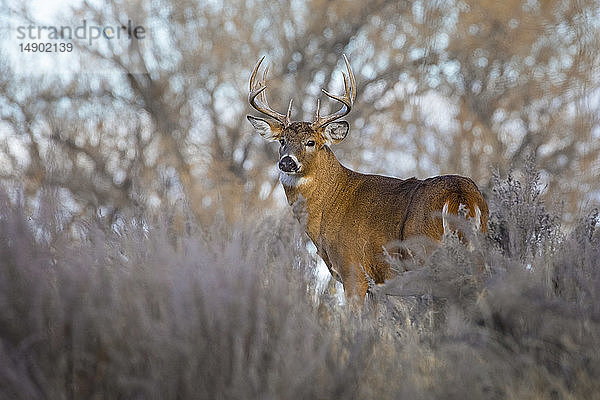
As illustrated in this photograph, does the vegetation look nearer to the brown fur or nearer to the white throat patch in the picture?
the brown fur

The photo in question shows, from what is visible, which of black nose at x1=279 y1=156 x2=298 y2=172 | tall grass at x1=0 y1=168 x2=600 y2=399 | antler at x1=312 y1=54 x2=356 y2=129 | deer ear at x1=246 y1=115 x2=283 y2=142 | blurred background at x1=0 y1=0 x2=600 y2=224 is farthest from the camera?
blurred background at x1=0 y1=0 x2=600 y2=224

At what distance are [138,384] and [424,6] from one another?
1625cm

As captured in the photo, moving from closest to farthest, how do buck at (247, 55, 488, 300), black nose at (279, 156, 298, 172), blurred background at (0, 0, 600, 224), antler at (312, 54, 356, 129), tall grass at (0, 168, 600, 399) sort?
tall grass at (0, 168, 600, 399), buck at (247, 55, 488, 300), black nose at (279, 156, 298, 172), antler at (312, 54, 356, 129), blurred background at (0, 0, 600, 224)

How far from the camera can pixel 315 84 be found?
1794 centimetres

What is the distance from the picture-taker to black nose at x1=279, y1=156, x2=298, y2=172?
7423mm

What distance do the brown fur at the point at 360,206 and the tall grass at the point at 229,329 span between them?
2.59 metres

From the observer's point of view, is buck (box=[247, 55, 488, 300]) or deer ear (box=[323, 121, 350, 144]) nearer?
buck (box=[247, 55, 488, 300])

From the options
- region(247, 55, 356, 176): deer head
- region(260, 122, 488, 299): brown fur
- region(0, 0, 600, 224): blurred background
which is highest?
region(0, 0, 600, 224): blurred background

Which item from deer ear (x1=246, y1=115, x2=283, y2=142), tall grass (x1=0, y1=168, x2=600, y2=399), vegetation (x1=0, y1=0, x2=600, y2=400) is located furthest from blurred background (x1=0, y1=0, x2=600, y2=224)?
tall grass (x1=0, y1=168, x2=600, y2=399)

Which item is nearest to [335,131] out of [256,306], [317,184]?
[317,184]

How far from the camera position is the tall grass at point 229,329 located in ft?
8.68

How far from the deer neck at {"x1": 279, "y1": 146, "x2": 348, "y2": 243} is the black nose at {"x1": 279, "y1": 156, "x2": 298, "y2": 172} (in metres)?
0.26

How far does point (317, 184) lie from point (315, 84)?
34.3 ft

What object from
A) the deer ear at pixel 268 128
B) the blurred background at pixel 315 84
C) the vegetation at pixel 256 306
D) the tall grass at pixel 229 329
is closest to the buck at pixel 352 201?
the deer ear at pixel 268 128
